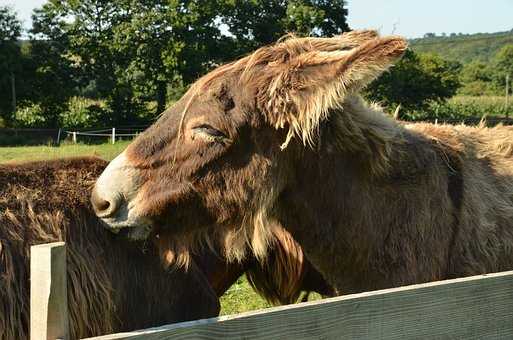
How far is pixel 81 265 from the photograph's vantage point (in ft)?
8.57

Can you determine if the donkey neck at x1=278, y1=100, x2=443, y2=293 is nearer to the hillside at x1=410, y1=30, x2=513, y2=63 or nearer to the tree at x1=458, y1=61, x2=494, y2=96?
the tree at x1=458, y1=61, x2=494, y2=96

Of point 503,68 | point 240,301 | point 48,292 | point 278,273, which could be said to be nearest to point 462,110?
point 503,68

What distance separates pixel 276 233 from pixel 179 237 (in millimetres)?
1025

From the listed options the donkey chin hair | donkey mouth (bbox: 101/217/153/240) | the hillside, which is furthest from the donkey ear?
the hillside

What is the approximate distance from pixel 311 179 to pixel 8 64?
3631 cm

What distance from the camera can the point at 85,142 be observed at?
29.2 meters

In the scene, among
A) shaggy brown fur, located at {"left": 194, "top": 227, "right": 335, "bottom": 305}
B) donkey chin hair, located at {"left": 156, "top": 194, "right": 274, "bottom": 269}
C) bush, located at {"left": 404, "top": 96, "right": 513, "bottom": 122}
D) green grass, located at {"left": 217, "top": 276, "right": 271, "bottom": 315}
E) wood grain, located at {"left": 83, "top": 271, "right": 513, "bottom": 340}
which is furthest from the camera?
bush, located at {"left": 404, "top": 96, "right": 513, "bottom": 122}

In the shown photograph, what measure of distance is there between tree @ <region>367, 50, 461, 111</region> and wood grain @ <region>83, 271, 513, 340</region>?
4019cm

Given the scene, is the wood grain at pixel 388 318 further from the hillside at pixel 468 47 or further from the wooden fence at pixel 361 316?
the hillside at pixel 468 47

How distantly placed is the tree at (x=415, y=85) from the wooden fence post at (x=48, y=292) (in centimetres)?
4103

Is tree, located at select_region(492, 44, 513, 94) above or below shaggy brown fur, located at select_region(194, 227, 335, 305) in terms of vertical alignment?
above

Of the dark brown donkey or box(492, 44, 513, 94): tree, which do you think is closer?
the dark brown donkey

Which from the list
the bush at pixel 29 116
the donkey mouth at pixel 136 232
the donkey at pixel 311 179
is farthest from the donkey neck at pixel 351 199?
the bush at pixel 29 116

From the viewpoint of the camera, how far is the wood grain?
1.58 metres
